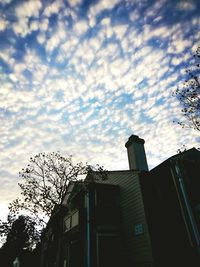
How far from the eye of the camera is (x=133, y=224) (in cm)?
1496

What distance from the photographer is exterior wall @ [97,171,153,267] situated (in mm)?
13273

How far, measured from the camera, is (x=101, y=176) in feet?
67.8

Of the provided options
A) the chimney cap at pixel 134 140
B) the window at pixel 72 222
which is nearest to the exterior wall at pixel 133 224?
the chimney cap at pixel 134 140

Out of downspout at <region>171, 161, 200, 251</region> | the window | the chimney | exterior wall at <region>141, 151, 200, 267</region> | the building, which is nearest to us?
downspout at <region>171, 161, 200, 251</region>

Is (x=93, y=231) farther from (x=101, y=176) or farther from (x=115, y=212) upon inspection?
(x=101, y=176)

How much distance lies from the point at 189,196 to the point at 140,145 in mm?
6277

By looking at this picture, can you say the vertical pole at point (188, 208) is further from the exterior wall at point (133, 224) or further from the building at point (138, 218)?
the exterior wall at point (133, 224)

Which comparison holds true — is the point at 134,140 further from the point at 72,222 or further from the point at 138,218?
the point at 72,222

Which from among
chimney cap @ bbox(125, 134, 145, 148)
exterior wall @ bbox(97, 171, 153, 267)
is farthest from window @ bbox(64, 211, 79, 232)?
chimney cap @ bbox(125, 134, 145, 148)

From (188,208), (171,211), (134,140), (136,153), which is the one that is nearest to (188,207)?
(188,208)

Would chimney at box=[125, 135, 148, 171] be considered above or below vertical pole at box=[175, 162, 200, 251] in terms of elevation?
above

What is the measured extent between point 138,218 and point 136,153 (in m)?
5.33

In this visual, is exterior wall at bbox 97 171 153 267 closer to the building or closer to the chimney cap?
the building

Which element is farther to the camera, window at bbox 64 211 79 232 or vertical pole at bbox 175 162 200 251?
window at bbox 64 211 79 232
